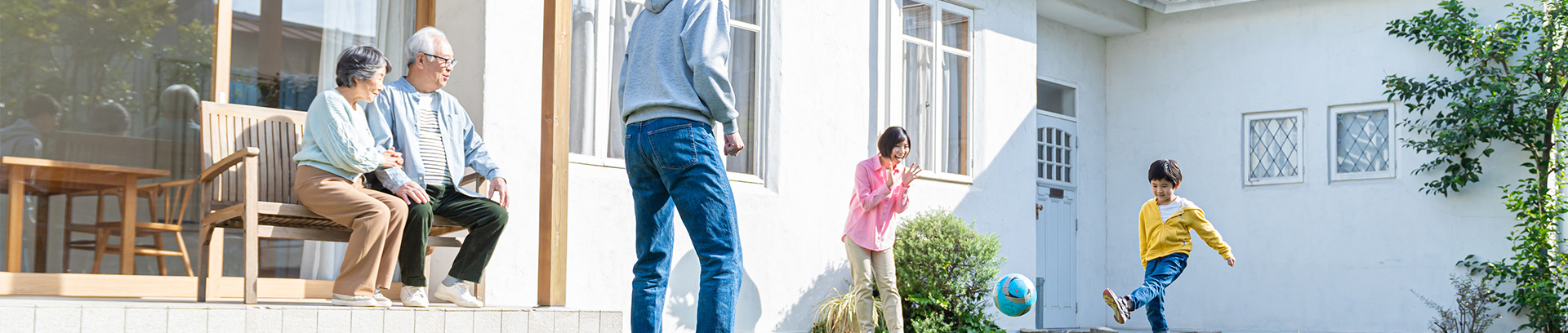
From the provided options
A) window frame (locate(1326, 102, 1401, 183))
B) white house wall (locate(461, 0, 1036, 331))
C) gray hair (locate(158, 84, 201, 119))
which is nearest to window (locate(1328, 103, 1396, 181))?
window frame (locate(1326, 102, 1401, 183))

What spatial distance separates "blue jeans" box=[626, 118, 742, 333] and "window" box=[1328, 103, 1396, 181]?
26.8 feet

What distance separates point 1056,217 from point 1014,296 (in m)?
3.67

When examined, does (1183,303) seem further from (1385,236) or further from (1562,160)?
(1562,160)

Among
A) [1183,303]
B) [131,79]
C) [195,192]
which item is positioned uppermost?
[131,79]

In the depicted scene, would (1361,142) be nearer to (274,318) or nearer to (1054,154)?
(1054,154)

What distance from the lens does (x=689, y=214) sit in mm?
3090

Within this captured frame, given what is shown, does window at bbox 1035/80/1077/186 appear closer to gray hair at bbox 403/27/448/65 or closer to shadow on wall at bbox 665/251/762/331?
shadow on wall at bbox 665/251/762/331

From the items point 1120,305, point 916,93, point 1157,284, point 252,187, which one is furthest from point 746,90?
point 252,187

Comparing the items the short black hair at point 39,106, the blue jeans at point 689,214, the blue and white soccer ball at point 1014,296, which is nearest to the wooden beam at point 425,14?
the short black hair at point 39,106

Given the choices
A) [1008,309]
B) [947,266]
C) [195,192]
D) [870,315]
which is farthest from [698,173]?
[947,266]

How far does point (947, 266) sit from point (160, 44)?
14.1ft

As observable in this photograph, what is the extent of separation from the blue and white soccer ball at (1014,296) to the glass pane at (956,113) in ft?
5.96

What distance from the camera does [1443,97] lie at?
9477 millimetres

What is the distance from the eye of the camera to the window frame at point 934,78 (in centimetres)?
812
